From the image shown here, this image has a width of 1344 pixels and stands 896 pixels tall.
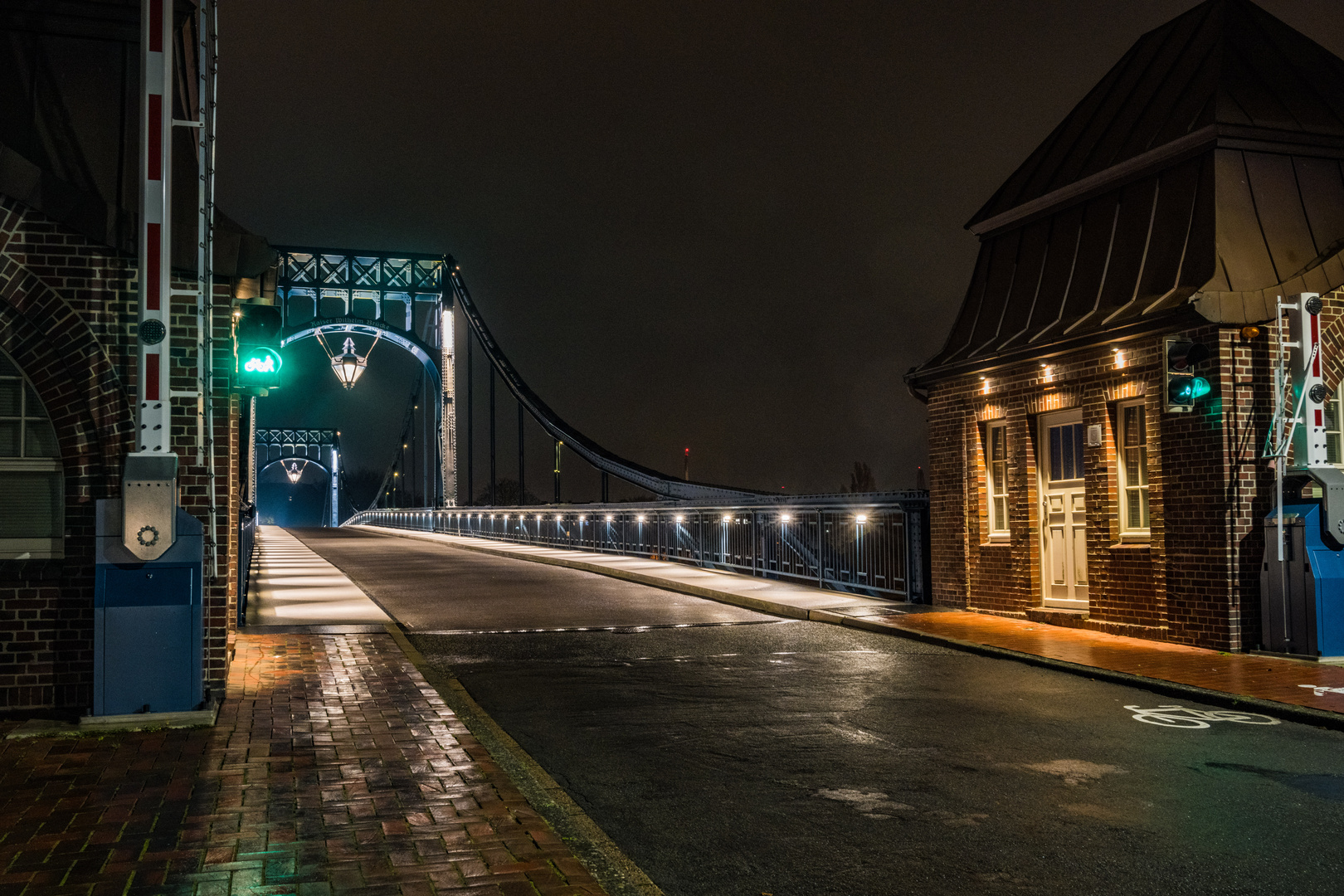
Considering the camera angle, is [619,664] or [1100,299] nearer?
[619,664]

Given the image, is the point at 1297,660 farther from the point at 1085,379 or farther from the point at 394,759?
the point at 394,759

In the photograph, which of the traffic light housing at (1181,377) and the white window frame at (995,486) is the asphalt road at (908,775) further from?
the white window frame at (995,486)

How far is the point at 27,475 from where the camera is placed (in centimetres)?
793

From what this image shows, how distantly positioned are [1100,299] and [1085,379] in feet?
3.44

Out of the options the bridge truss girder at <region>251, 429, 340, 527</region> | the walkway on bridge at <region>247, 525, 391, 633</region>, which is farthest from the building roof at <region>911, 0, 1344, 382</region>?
the bridge truss girder at <region>251, 429, 340, 527</region>

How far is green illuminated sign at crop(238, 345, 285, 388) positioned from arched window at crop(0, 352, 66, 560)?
105 inches

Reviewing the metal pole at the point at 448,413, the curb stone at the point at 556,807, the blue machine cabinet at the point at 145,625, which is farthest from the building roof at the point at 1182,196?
the metal pole at the point at 448,413

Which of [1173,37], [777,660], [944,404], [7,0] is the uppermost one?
[1173,37]

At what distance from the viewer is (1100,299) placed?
12.8 meters

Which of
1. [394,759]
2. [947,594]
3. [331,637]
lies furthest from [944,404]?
[394,759]

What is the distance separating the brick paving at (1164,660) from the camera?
866 centimetres

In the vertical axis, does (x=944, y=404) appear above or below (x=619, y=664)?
above

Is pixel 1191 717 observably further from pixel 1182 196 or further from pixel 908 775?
pixel 1182 196

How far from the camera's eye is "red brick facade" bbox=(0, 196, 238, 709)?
25.1ft
